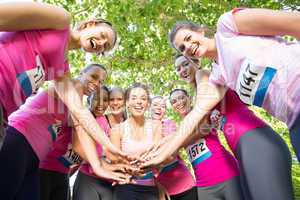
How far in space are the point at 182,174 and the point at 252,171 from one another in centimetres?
84

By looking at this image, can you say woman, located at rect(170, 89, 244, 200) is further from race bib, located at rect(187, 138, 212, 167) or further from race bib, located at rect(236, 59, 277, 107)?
race bib, located at rect(236, 59, 277, 107)

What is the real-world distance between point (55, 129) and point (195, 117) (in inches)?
33.9

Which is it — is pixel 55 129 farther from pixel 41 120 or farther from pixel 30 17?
pixel 30 17

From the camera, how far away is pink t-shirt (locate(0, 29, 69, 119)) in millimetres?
1815

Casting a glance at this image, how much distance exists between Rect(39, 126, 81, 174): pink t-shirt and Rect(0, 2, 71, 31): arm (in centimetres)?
88

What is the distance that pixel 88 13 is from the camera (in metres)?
5.79

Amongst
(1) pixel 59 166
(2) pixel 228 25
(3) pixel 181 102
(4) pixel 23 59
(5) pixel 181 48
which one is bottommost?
(1) pixel 59 166

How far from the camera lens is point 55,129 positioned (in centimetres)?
242

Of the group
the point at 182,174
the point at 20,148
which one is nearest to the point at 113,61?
the point at 182,174

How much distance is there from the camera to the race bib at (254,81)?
178 centimetres

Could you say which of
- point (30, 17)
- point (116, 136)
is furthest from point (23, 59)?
point (116, 136)

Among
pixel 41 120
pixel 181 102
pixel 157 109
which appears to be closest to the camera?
pixel 41 120

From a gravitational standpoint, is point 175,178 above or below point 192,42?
below

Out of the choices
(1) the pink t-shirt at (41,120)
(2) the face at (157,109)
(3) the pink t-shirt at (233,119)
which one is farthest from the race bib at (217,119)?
(1) the pink t-shirt at (41,120)
